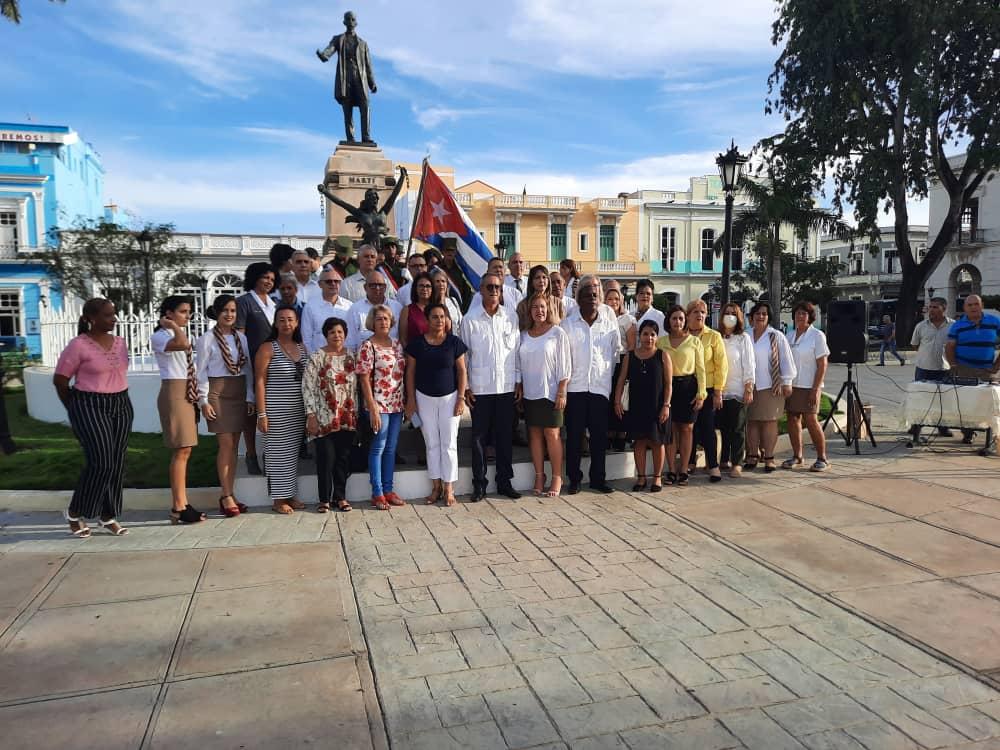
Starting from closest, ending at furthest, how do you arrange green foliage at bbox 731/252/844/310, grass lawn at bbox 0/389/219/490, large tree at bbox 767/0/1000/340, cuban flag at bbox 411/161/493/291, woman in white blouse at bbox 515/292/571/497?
woman in white blouse at bbox 515/292/571/497, grass lawn at bbox 0/389/219/490, cuban flag at bbox 411/161/493/291, large tree at bbox 767/0/1000/340, green foliage at bbox 731/252/844/310

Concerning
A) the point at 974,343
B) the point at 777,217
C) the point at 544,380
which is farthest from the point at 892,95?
the point at 544,380

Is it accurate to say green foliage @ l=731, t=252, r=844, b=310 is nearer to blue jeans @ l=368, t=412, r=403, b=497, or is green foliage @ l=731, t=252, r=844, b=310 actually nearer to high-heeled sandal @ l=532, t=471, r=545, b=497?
high-heeled sandal @ l=532, t=471, r=545, b=497

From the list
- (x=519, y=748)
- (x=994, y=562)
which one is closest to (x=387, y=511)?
(x=519, y=748)

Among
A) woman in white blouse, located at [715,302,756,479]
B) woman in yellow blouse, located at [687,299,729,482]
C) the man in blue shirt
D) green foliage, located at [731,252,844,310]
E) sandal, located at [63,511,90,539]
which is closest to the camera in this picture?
sandal, located at [63,511,90,539]

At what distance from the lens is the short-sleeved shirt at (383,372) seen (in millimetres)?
5934

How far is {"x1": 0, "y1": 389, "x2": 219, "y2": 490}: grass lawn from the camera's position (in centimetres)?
645

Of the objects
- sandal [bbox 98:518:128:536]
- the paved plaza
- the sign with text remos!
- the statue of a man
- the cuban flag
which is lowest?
the paved plaza

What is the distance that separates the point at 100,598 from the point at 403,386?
9.10ft

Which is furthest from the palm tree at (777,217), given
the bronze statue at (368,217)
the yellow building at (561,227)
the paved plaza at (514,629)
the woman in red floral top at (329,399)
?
the woman in red floral top at (329,399)

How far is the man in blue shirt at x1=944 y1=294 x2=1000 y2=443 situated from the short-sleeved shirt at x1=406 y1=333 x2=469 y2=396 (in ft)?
19.9

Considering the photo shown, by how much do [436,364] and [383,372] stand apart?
0.46 m

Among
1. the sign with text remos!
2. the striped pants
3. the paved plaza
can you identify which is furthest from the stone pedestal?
the sign with text remos!

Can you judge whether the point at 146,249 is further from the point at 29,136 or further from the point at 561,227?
the point at 561,227

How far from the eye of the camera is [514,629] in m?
3.69
